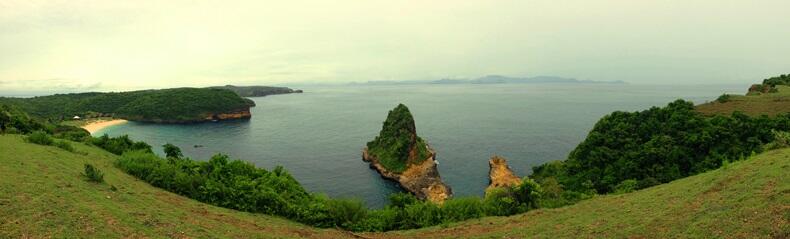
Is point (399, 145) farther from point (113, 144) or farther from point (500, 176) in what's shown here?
point (113, 144)

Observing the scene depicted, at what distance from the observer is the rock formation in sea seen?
51.7m

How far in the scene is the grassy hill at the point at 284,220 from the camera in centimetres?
1173

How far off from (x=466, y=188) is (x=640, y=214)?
39835mm

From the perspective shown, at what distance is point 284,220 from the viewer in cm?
2114

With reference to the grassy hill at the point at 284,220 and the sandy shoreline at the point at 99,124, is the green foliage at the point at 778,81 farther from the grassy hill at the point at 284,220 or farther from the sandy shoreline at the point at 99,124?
the sandy shoreline at the point at 99,124

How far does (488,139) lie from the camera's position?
298 feet

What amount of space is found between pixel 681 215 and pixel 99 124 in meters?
144

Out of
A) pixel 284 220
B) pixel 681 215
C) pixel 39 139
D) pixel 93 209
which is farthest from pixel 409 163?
pixel 93 209

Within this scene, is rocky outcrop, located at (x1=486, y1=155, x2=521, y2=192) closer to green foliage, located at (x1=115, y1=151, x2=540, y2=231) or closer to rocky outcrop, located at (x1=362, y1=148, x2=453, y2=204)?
rocky outcrop, located at (x1=362, y1=148, x2=453, y2=204)

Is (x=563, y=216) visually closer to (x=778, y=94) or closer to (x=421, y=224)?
(x=421, y=224)

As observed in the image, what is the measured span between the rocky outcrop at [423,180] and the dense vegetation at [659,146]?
1308cm

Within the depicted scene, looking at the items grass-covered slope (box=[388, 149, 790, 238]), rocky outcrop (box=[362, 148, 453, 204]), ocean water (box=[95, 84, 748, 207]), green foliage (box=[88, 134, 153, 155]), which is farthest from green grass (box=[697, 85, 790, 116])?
green foliage (box=[88, 134, 153, 155])

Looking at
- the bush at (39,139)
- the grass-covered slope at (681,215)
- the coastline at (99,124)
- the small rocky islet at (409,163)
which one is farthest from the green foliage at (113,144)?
the coastline at (99,124)

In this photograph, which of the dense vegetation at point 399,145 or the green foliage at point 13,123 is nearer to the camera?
the green foliage at point 13,123
